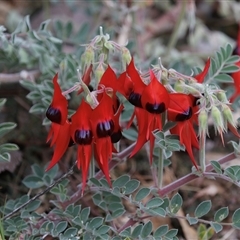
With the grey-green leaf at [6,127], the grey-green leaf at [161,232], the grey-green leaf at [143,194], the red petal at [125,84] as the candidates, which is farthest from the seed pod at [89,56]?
the grey-green leaf at [161,232]

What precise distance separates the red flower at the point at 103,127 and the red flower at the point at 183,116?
0.18 meters

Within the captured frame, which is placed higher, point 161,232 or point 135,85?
point 135,85

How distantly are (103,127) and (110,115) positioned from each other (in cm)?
4

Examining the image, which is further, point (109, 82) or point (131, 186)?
point (131, 186)

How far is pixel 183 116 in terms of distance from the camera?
1.59 meters

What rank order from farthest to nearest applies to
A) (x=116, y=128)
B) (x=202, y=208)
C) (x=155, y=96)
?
(x=202, y=208), (x=116, y=128), (x=155, y=96)

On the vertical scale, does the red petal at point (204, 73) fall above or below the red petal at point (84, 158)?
above

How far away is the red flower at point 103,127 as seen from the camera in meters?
1.55

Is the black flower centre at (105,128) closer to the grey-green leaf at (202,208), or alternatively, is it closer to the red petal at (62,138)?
the red petal at (62,138)

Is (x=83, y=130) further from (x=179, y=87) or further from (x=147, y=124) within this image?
(x=179, y=87)

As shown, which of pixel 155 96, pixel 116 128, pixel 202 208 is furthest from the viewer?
pixel 202 208

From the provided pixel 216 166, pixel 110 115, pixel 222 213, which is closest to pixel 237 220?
pixel 222 213

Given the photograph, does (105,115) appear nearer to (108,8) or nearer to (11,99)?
(11,99)

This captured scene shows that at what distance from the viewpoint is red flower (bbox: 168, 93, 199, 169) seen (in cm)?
158
